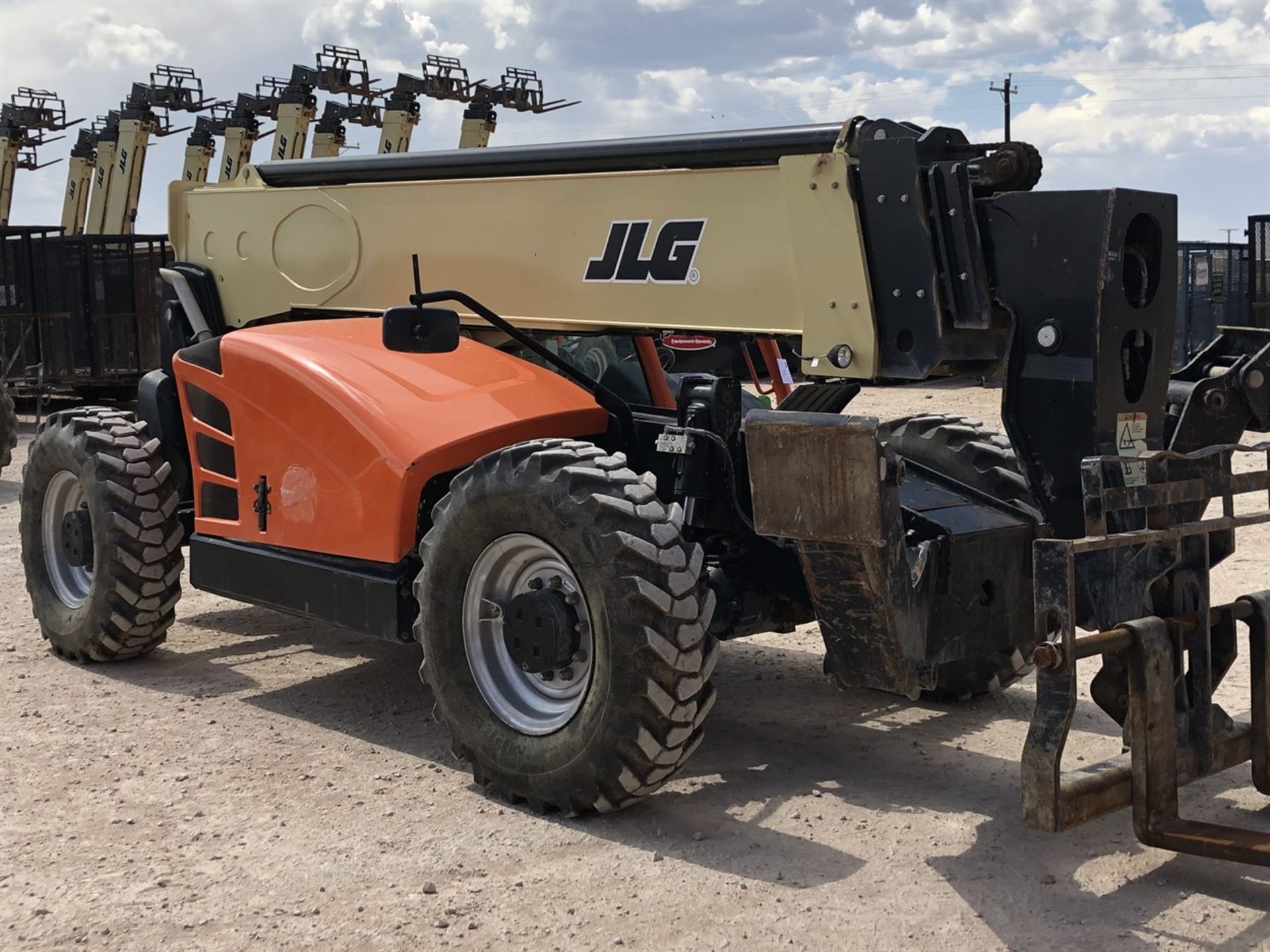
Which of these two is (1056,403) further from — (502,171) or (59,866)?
(59,866)

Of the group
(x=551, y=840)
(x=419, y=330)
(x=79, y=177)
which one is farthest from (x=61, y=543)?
(x=79, y=177)

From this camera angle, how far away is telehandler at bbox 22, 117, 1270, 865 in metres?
4.86

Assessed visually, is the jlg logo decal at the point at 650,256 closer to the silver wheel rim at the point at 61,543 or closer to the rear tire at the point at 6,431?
the silver wheel rim at the point at 61,543

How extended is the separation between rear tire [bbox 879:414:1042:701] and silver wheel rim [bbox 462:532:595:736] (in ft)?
4.64

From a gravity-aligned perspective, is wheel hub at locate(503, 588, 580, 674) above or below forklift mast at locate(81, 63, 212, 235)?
below

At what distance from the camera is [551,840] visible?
17.0 feet

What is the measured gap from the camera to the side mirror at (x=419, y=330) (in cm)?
595

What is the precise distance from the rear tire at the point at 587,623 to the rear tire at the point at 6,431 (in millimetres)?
11208

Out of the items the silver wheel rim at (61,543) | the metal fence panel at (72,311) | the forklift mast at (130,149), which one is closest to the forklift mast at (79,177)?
the forklift mast at (130,149)

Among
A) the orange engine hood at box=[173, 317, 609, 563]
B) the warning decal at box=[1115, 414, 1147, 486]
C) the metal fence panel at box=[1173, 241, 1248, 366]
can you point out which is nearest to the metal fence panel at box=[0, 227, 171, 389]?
the orange engine hood at box=[173, 317, 609, 563]

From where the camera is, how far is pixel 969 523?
5.53 metres

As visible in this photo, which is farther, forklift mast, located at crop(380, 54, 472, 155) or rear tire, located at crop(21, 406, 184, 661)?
forklift mast, located at crop(380, 54, 472, 155)

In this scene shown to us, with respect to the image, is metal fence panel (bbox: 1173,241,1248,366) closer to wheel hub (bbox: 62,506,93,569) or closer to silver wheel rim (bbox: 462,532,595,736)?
wheel hub (bbox: 62,506,93,569)

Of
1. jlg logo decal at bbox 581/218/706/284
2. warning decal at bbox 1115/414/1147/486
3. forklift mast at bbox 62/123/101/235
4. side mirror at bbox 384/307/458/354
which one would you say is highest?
forklift mast at bbox 62/123/101/235
